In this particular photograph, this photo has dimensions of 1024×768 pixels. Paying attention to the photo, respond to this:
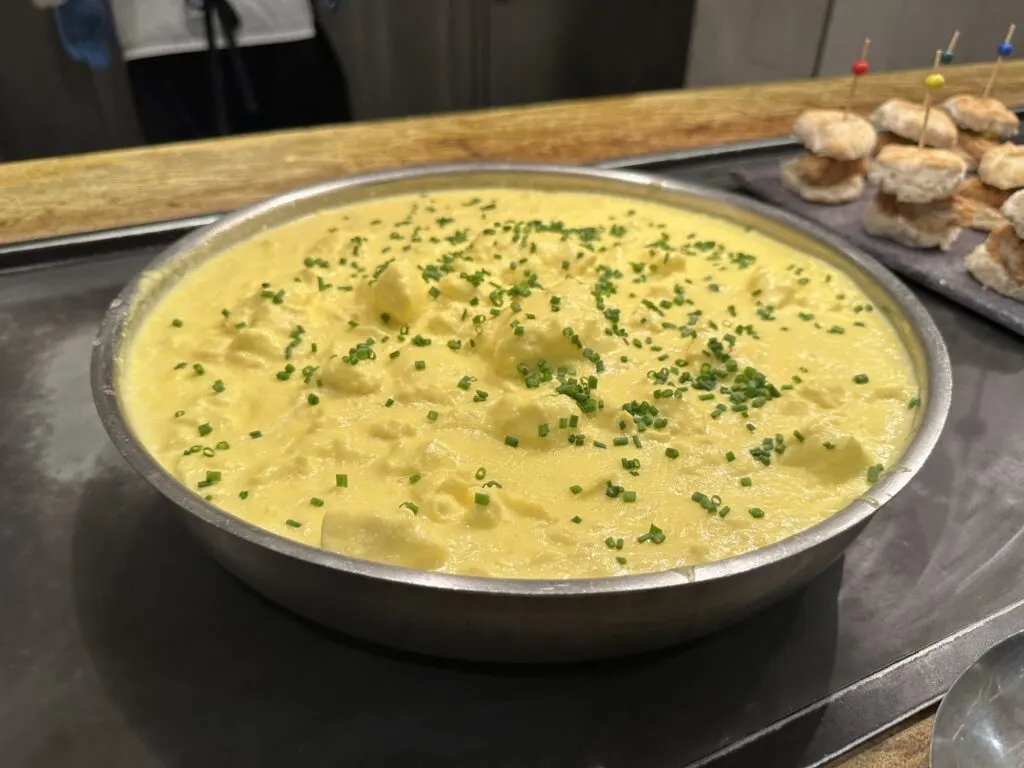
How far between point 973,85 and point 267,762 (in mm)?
4350

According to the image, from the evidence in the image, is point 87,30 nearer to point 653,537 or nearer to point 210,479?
point 210,479

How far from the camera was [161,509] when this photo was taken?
1.75m

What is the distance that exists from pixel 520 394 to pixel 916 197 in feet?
5.49

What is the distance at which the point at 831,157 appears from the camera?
302 centimetres

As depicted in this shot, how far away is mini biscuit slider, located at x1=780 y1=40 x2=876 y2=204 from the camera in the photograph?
2.96 metres

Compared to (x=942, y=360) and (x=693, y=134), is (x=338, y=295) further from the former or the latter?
(x=693, y=134)

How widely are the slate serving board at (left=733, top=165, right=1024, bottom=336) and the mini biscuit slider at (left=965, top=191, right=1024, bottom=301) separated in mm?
28

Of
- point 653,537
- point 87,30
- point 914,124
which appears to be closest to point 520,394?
point 653,537

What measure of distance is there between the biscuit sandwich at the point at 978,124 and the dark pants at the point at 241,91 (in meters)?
3.33

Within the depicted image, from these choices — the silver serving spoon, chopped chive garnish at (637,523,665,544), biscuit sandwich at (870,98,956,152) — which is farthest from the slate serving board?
chopped chive garnish at (637,523,665,544)

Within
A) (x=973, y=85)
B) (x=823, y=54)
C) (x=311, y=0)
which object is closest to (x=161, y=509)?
(x=311, y=0)

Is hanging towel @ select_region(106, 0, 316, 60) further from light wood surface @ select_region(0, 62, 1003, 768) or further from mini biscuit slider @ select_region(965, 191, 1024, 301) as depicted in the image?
mini biscuit slider @ select_region(965, 191, 1024, 301)

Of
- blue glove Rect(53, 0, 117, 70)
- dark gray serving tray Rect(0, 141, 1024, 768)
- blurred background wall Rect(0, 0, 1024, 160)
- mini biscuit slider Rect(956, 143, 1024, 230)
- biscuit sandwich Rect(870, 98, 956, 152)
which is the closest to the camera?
dark gray serving tray Rect(0, 141, 1024, 768)

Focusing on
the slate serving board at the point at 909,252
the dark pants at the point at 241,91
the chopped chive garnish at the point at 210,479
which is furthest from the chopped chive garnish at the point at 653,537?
the dark pants at the point at 241,91
